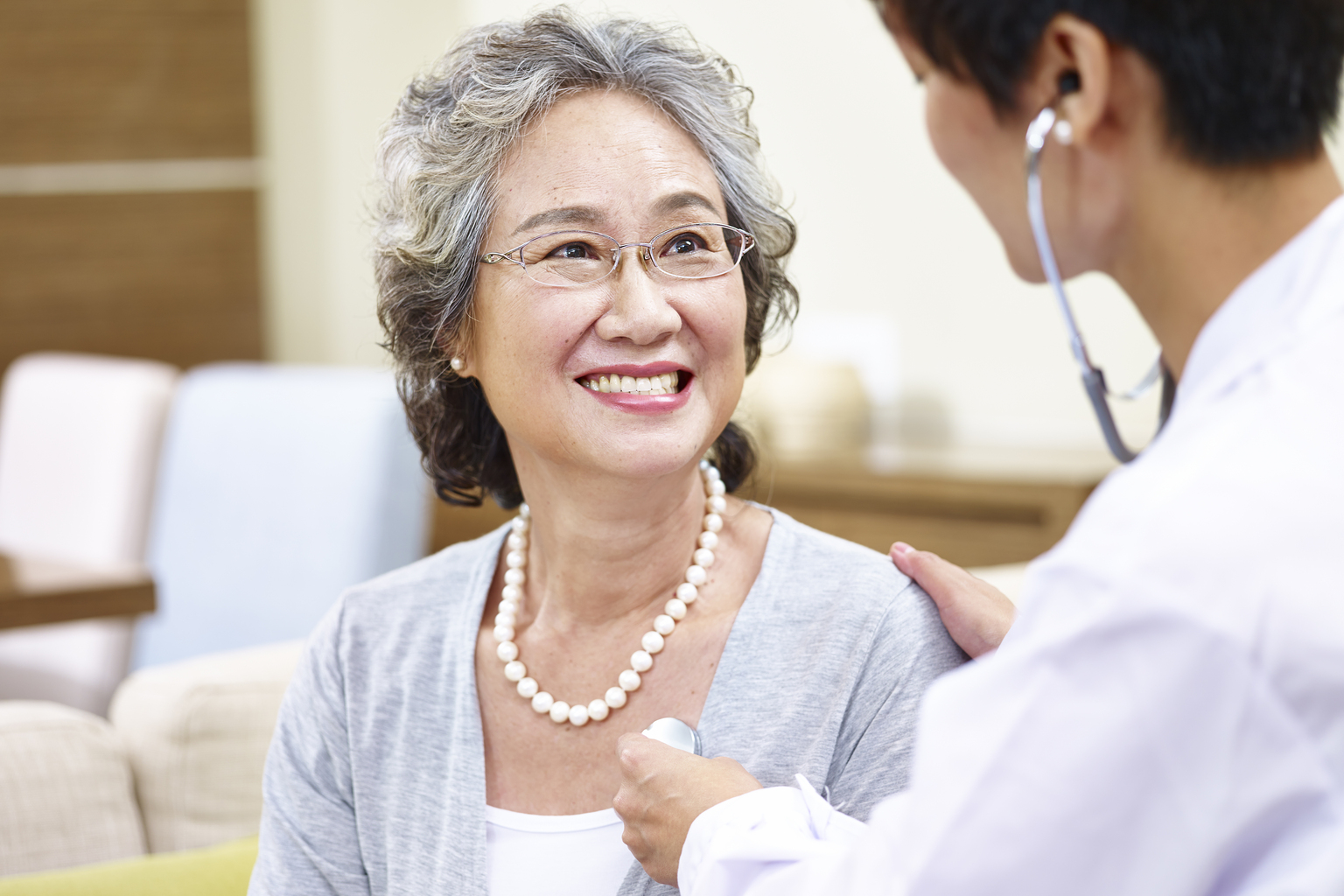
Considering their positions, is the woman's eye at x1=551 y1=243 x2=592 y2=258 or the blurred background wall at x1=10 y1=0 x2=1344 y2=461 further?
the blurred background wall at x1=10 y1=0 x2=1344 y2=461

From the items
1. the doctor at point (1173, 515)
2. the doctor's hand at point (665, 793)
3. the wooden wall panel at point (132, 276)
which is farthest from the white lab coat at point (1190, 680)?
the wooden wall panel at point (132, 276)

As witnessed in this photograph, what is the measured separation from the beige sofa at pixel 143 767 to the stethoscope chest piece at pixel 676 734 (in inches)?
28.2

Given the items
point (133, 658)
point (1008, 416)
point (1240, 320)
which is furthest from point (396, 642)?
point (1008, 416)

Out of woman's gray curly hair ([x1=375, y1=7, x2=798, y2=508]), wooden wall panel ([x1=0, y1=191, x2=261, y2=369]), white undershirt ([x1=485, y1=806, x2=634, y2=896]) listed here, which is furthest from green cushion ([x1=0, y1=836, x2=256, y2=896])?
wooden wall panel ([x1=0, y1=191, x2=261, y2=369])

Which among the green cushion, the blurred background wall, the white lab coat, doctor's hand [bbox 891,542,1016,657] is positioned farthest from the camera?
the blurred background wall

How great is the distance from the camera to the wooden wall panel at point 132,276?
3826 mm

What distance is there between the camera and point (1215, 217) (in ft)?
2.35

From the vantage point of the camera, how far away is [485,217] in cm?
132

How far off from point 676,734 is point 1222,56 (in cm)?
72

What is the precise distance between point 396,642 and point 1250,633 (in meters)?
0.95

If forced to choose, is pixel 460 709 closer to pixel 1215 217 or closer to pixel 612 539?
pixel 612 539

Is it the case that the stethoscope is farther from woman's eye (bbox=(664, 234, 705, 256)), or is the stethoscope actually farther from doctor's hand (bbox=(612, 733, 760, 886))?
woman's eye (bbox=(664, 234, 705, 256))

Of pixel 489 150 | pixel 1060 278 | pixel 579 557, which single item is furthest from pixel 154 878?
pixel 1060 278

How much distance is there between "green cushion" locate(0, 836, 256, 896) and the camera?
138 cm
